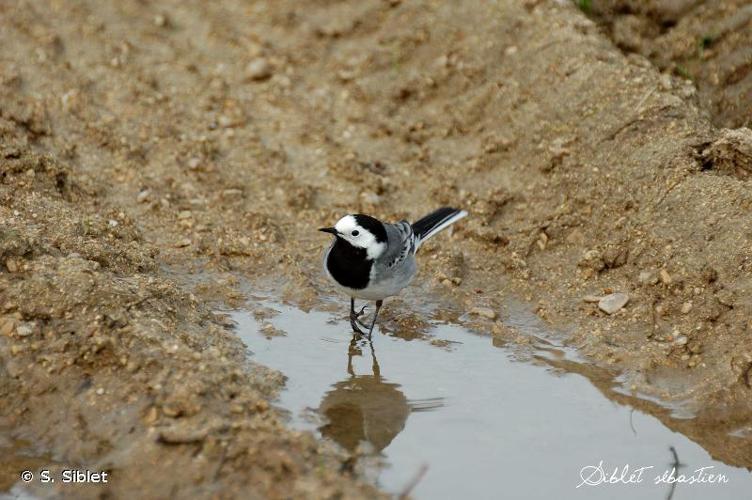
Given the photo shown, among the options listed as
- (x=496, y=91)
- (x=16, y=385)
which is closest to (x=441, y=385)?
(x=16, y=385)

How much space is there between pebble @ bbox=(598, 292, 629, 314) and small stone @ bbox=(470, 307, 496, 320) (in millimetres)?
772

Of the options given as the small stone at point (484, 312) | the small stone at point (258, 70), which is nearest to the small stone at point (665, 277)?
the small stone at point (484, 312)

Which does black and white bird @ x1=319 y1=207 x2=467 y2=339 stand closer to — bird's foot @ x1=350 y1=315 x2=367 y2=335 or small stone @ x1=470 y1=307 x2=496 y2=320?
bird's foot @ x1=350 y1=315 x2=367 y2=335

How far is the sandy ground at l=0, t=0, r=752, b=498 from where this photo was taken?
5.53 m

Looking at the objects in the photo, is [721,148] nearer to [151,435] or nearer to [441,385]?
[441,385]

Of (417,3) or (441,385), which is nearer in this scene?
(441,385)

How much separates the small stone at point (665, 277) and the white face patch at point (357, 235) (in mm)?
2006

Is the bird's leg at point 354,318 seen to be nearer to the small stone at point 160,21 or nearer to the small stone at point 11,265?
the small stone at point 11,265

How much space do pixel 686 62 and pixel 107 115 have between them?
5.31 metres

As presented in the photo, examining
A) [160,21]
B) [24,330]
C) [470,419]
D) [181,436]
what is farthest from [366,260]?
[160,21]

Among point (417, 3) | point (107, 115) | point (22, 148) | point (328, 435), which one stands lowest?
point (328, 435)

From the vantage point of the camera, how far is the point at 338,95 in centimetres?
948

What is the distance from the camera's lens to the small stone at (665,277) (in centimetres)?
693

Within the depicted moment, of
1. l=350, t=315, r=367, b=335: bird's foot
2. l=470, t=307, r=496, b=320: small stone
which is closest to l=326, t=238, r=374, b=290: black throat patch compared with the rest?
l=350, t=315, r=367, b=335: bird's foot
